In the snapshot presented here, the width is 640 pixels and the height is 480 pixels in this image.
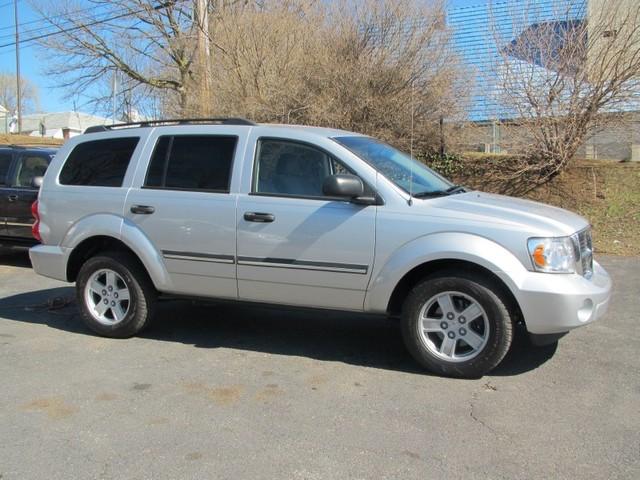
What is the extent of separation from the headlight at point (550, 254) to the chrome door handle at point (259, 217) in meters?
1.97

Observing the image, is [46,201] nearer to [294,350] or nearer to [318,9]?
[294,350]

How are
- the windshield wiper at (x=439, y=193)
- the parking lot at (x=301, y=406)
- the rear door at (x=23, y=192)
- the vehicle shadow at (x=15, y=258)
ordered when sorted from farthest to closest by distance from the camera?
the vehicle shadow at (x=15, y=258) < the rear door at (x=23, y=192) < the windshield wiper at (x=439, y=193) < the parking lot at (x=301, y=406)

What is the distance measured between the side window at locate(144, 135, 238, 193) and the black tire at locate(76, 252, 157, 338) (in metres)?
0.75

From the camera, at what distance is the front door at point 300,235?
4785mm

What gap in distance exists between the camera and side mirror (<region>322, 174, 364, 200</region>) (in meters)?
4.62

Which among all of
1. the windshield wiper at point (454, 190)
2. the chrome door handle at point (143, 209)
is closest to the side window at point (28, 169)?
the chrome door handle at point (143, 209)

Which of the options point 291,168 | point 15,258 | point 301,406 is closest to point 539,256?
point 301,406

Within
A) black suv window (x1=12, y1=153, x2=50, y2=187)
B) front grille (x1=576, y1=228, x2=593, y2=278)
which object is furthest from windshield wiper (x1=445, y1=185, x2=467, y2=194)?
black suv window (x1=12, y1=153, x2=50, y2=187)

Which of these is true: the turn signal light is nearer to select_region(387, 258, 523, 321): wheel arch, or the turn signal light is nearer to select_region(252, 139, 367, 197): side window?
Result: select_region(387, 258, 523, 321): wheel arch

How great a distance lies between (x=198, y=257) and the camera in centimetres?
530

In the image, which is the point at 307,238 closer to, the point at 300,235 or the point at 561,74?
the point at 300,235

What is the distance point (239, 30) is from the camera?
1498cm

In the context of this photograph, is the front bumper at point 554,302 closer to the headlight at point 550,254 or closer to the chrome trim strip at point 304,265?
the headlight at point 550,254

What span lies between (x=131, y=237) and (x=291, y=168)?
1.60 meters
